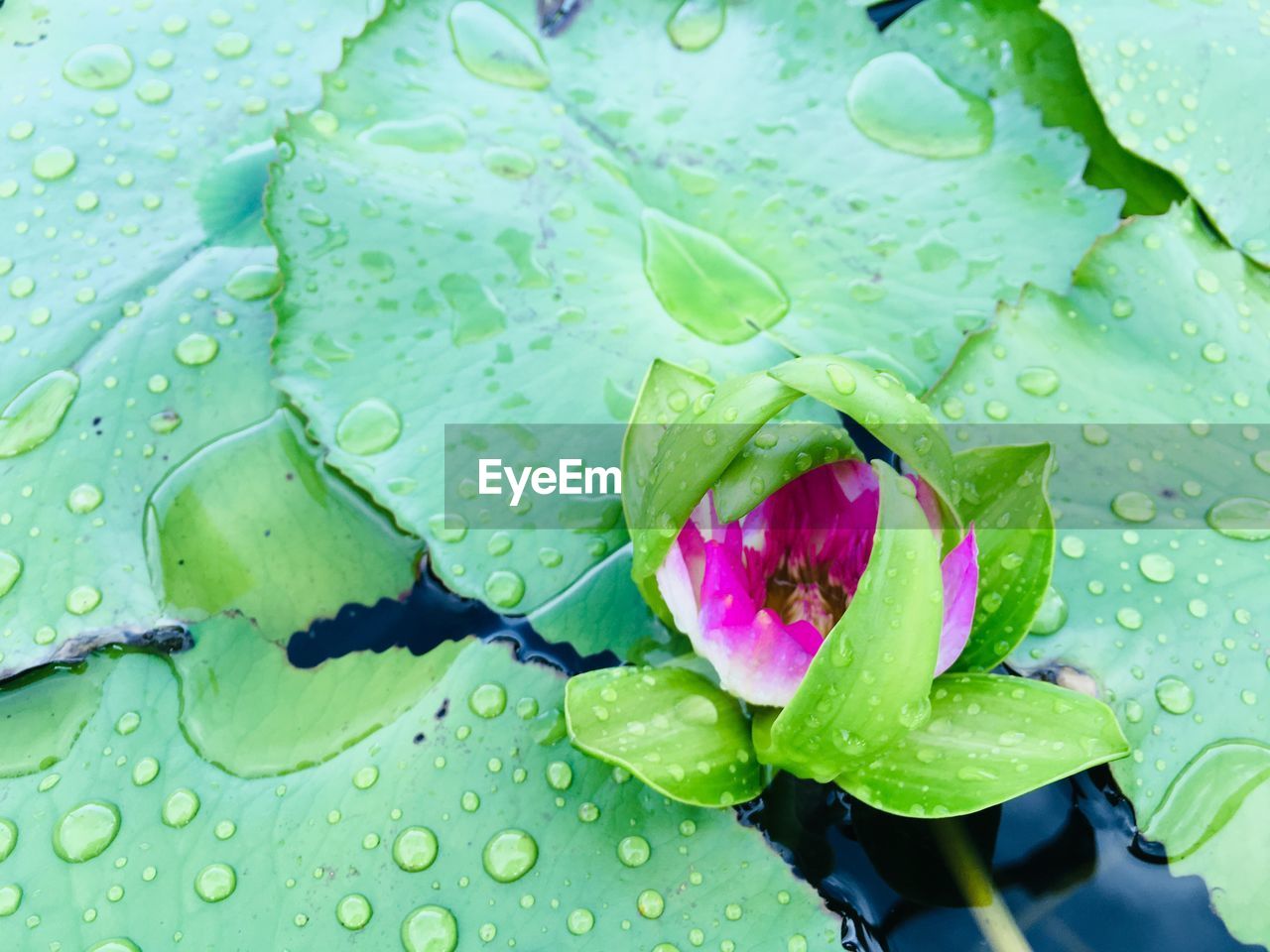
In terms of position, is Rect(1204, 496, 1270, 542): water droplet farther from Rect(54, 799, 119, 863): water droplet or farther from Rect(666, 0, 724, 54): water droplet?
Rect(54, 799, 119, 863): water droplet

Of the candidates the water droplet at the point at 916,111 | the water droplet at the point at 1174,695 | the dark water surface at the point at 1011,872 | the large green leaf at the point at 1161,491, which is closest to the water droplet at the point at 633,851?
the dark water surface at the point at 1011,872

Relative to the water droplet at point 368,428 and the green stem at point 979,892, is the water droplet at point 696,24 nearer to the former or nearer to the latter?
the water droplet at point 368,428

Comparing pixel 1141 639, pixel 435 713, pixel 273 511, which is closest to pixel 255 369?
pixel 273 511

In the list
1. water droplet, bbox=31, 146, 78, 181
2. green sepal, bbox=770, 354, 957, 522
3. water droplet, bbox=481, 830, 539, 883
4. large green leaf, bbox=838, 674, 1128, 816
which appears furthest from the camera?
water droplet, bbox=31, 146, 78, 181

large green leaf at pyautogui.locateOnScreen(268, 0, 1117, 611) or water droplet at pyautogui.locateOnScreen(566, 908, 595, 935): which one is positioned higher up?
large green leaf at pyautogui.locateOnScreen(268, 0, 1117, 611)

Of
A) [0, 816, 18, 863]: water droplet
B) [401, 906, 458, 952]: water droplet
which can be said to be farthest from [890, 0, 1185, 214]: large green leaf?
[0, 816, 18, 863]: water droplet
